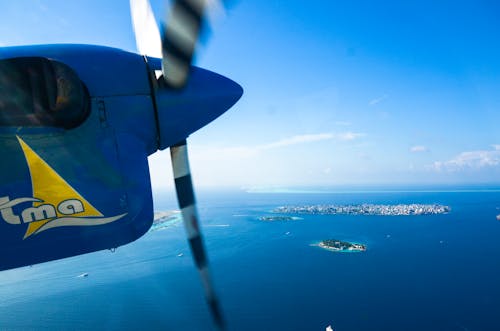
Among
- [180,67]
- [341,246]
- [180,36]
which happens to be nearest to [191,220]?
[180,67]

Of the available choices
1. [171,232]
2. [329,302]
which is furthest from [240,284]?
[171,232]

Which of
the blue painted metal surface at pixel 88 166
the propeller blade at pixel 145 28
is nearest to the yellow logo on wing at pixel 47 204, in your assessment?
the blue painted metal surface at pixel 88 166

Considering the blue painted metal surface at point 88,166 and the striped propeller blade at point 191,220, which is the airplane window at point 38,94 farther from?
Answer: the striped propeller blade at point 191,220

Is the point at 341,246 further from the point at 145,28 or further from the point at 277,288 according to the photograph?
the point at 145,28

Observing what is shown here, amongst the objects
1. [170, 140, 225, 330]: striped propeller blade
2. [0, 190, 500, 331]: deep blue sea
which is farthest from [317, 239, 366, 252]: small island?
[170, 140, 225, 330]: striped propeller blade

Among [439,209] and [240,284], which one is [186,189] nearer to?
[240,284]

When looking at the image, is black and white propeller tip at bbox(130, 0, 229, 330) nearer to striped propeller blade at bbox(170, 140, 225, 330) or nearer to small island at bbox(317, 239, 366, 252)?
striped propeller blade at bbox(170, 140, 225, 330)
